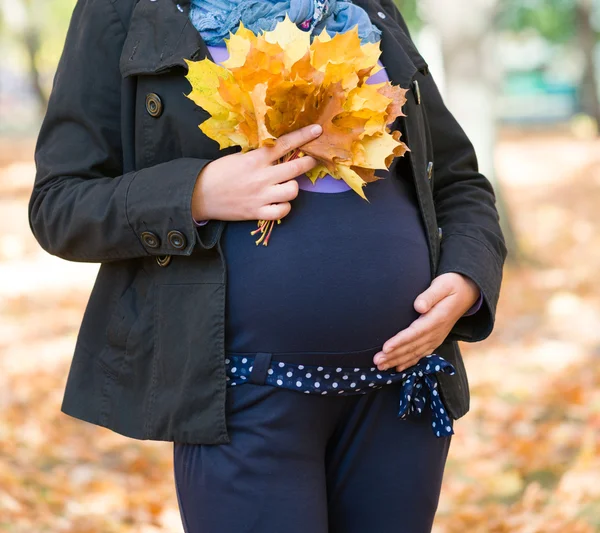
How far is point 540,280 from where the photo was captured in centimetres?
809

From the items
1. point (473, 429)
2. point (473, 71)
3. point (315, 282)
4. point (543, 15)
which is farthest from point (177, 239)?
point (543, 15)

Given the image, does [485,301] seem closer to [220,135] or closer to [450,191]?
[450,191]

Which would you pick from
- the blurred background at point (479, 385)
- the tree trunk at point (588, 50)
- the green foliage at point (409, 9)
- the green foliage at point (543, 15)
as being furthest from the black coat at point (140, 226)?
the green foliage at point (543, 15)

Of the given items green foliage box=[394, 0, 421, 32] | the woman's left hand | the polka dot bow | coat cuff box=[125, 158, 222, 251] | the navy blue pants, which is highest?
Result: green foliage box=[394, 0, 421, 32]

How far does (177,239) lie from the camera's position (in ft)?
5.25

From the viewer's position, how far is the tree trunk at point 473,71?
807 cm

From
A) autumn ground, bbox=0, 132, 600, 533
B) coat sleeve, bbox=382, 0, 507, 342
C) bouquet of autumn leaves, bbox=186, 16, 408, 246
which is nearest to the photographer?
bouquet of autumn leaves, bbox=186, 16, 408, 246

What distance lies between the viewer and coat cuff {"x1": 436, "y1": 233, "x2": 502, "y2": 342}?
1.79 meters

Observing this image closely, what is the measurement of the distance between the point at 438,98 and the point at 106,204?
2.88ft

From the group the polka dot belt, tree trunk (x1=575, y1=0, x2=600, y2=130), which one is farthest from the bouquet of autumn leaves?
tree trunk (x1=575, y1=0, x2=600, y2=130)

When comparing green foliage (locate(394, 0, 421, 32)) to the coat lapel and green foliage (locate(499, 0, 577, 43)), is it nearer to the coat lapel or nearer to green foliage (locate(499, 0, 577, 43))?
green foliage (locate(499, 0, 577, 43))

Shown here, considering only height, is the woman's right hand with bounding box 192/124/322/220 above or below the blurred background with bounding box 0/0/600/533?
above

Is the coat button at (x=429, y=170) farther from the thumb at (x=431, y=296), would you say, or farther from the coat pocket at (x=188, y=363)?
the coat pocket at (x=188, y=363)

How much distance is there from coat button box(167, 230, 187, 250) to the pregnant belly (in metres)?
0.09
